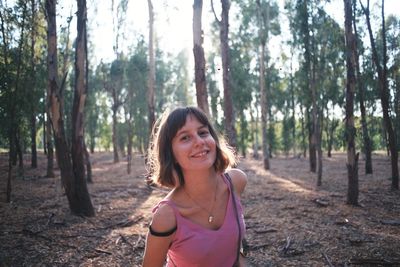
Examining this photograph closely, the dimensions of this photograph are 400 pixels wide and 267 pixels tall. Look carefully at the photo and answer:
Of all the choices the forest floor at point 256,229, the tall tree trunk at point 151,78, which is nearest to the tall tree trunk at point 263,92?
the tall tree trunk at point 151,78

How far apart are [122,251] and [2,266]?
6.40 ft

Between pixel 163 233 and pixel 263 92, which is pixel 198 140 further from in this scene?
pixel 263 92

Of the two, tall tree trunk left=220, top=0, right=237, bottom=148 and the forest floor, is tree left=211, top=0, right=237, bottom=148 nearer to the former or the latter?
tall tree trunk left=220, top=0, right=237, bottom=148

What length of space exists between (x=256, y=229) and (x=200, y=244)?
5810 millimetres

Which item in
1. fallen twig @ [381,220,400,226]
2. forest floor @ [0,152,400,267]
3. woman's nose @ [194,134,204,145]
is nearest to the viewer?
woman's nose @ [194,134,204,145]

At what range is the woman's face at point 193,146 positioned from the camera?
2.00 meters

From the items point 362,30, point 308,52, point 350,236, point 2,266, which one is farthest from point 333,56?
point 2,266

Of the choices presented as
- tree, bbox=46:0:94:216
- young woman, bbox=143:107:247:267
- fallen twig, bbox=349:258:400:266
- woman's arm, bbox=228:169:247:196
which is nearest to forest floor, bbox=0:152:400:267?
fallen twig, bbox=349:258:400:266

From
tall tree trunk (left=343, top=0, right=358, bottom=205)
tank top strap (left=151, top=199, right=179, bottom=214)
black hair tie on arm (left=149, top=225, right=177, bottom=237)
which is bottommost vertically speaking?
black hair tie on arm (left=149, top=225, right=177, bottom=237)

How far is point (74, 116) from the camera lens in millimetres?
8203

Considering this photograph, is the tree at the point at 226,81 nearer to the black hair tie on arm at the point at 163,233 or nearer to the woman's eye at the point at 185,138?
the woman's eye at the point at 185,138

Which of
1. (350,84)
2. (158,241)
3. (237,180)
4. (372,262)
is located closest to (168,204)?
(158,241)

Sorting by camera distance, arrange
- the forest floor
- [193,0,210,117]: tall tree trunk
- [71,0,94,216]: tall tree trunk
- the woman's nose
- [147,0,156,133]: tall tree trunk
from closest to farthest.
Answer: the woman's nose, the forest floor, [193,0,210,117]: tall tree trunk, [71,0,94,216]: tall tree trunk, [147,0,156,133]: tall tree trunk

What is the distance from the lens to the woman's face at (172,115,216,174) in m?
2.00
